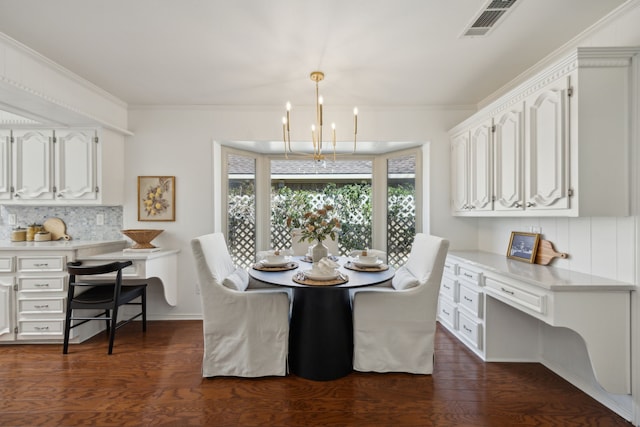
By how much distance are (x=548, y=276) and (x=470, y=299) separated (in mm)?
718

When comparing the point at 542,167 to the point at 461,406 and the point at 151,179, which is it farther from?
the point at 151,179

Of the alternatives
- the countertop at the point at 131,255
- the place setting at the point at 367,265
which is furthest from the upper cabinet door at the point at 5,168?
the place setting at the point at 367,265

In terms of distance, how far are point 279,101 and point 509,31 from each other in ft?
6.89

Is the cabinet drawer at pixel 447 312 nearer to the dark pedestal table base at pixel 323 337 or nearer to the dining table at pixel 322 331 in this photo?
the dining table at pixel 322 331

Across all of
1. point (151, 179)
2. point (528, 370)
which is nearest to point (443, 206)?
point (528, 370)

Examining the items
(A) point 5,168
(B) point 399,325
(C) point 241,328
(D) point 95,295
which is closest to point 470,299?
(B) point 399,325

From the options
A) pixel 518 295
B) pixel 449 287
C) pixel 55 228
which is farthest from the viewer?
pixel 55 228

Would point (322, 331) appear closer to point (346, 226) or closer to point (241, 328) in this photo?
point (241, 328)

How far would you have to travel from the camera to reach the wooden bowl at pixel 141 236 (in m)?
3.04

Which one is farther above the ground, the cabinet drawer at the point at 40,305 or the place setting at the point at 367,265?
the place setting at the point at 367,265

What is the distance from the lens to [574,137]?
1.78 meters

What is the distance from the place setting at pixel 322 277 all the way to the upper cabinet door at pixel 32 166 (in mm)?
2893

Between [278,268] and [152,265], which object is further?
[152,265]

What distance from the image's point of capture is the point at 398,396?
194 centimetres
